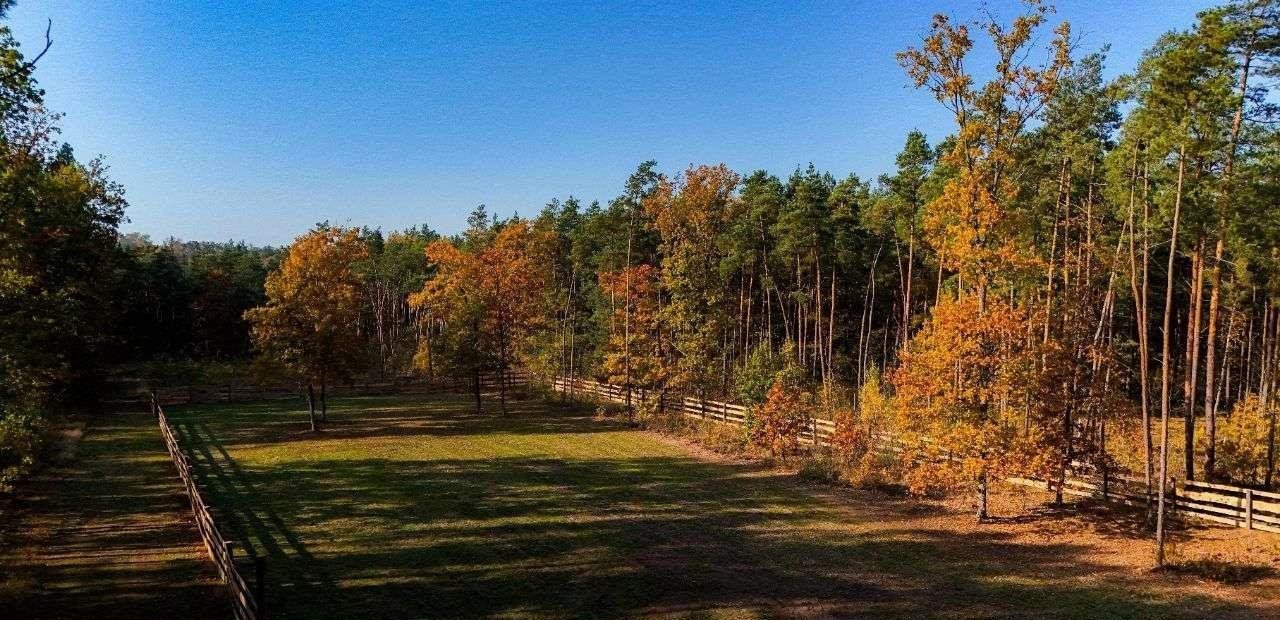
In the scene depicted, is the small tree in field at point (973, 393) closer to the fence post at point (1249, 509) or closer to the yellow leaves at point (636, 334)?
the fence post at point (1249, 509)

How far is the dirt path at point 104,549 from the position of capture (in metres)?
14.0

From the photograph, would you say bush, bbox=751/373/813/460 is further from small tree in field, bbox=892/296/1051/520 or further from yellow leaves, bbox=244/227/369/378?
yellow leaves, bbox=244/227/369/378

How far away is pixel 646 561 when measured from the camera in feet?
57.8

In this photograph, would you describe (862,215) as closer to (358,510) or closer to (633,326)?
(633,326)

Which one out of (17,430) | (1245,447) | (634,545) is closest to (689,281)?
(634,545)

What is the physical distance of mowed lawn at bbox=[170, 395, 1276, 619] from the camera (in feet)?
48.4

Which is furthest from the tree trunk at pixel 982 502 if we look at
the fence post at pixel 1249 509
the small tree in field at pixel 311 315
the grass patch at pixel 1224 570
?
the small tree in field at pixel 311 315

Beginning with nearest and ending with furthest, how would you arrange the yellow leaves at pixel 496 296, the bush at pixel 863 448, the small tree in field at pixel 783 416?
the bush at pixel 863 448 < the small tree in field at pixel 783 416 < the yellow leaves at pixel 496 296

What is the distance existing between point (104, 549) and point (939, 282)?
30.7 metres

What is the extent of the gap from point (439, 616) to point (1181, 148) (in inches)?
778

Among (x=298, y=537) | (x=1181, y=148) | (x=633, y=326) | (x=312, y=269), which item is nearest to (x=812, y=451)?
(x=633, y=326)

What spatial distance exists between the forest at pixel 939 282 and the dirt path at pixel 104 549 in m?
2.25

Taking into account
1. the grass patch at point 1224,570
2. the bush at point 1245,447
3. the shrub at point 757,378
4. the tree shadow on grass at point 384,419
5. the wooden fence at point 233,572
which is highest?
the shrub at point 757,378

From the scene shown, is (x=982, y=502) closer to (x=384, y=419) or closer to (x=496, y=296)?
(x=496, y=296)
